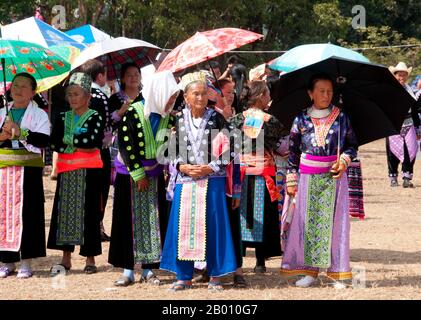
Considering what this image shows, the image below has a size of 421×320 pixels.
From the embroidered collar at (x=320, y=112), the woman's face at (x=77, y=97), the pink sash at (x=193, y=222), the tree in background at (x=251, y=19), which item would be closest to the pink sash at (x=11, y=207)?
the woman's face at (x=77, y=97)

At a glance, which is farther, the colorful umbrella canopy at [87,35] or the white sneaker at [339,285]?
the colorful umbrella canopy at [87,35]

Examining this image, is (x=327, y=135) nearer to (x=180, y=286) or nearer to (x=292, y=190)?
(x=292, y=190)

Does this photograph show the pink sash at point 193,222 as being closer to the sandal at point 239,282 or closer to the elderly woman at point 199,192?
the elderly woman at point 199,192

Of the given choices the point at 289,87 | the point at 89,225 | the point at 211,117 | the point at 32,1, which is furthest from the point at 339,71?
the point at 32,1

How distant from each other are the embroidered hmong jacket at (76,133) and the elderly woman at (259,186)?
118 centimetres

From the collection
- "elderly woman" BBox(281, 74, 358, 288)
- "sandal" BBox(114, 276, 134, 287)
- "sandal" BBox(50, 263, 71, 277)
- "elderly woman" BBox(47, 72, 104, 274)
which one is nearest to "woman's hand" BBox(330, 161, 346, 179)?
"elderly woman" BBox(281, 74, 358, 288)

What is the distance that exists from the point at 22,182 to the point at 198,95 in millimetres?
1836

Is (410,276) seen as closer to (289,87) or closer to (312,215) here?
(312,215)

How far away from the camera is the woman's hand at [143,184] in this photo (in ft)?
25.5

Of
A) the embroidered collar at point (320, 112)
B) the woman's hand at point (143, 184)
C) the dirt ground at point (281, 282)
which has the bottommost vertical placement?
the dirt ground at point (281, 282)

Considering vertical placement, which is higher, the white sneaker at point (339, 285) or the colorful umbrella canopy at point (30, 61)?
the colorful umbrella canopy at point (30, 61)

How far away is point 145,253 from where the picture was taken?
25.9 ft

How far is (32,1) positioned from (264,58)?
11.1 metres

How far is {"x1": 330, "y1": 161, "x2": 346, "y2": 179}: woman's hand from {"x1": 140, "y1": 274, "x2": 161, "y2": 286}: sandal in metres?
1.64
